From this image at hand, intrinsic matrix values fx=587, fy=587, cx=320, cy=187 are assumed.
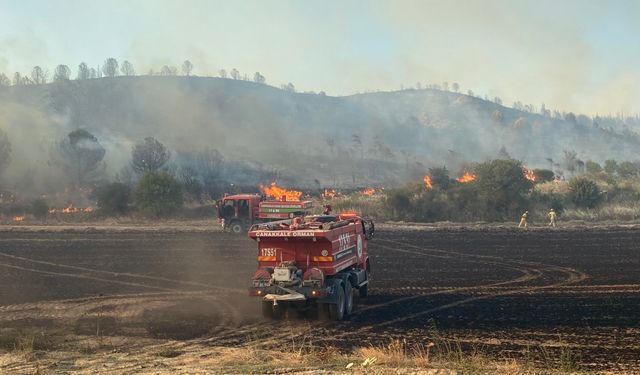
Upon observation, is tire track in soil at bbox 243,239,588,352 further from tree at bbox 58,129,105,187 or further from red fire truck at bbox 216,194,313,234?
tree at bbox 58,129,105,187

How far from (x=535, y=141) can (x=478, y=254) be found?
170485 millimetres

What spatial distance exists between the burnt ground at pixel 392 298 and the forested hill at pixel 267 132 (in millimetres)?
77106

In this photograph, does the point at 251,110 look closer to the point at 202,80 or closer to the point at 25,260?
the point at 202,80

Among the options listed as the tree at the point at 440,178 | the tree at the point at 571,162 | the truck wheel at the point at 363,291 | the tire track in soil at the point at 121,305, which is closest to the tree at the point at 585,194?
the tree at the point at 440,178

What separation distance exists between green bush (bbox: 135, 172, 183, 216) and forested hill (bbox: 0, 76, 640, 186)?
49.6 meters

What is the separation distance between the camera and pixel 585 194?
4953 cm

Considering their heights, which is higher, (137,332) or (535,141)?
(535,141)

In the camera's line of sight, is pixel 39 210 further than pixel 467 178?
No

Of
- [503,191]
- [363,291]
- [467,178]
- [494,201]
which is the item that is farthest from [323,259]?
[467,178]

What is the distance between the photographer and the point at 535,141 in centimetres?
18575

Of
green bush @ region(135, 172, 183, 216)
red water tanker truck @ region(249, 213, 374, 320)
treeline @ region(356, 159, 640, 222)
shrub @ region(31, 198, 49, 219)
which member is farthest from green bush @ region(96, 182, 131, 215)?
red water tanker truck @ region(249, 213, 374, 320)

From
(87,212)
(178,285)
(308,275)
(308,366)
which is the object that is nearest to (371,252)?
(178,285)

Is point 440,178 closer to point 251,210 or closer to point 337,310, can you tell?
point 251,210

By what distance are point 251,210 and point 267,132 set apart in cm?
12075
